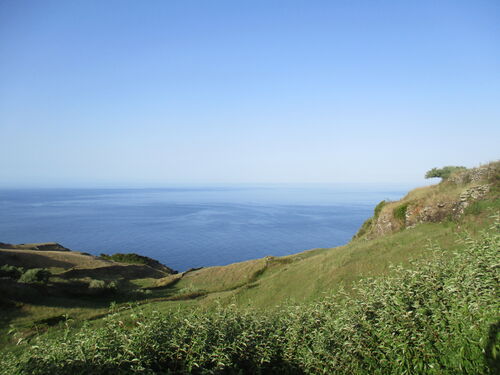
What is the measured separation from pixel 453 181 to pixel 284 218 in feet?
544

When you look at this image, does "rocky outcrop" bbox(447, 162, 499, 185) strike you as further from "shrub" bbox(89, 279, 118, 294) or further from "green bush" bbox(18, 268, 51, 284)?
"green bush" bbox(18, 268, 51, 284)

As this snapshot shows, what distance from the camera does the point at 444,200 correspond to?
27.8 m

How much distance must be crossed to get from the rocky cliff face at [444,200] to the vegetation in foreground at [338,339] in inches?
763

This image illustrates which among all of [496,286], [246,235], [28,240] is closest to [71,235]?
[28,240]

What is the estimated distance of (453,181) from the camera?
32.5 meters

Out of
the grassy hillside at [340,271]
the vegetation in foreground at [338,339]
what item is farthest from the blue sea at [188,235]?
the vegetation in foreground at [338,339]

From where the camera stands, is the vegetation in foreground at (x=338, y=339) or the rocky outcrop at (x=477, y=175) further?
the rocky outcrop at (x=477, y=175)

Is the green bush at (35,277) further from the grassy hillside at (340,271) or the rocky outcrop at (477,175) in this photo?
the rocky outcrop at (477,175)

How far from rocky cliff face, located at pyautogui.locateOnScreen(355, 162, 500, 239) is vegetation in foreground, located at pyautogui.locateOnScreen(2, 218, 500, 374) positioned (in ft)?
63.6

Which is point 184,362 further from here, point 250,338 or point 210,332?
point 250,338

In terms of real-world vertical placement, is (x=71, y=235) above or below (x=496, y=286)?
below

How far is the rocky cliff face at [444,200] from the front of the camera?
82.5 ft

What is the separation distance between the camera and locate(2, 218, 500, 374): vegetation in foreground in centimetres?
655

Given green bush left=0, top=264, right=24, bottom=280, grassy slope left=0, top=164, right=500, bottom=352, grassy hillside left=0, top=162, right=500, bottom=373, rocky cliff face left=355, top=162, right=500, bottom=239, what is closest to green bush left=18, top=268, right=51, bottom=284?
grassy hillside left=0, top=162, right=500, bottom=373
